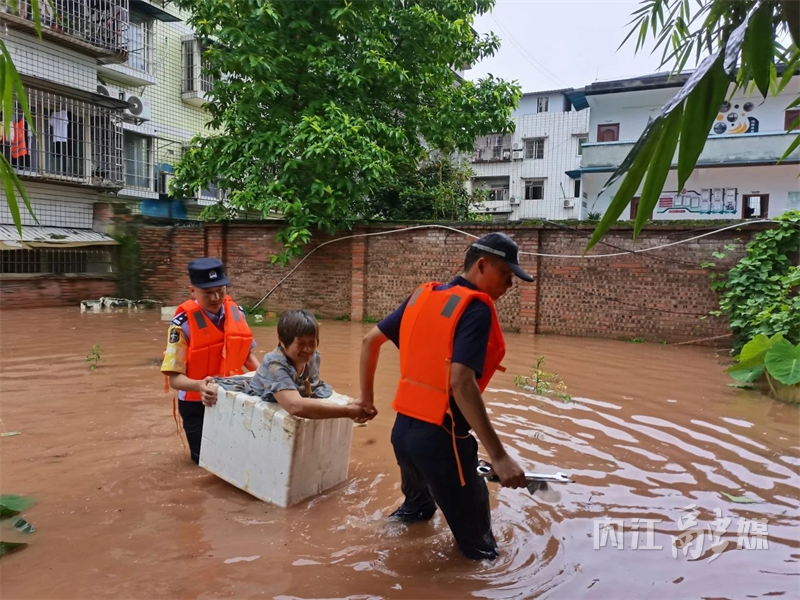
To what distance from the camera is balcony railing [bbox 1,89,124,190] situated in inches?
565

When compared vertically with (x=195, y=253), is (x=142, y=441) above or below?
below

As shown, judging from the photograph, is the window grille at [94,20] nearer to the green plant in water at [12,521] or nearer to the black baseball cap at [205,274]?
the black baseball cap at [205,274]

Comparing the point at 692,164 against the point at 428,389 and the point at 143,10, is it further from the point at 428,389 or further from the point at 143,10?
the point at 143,10

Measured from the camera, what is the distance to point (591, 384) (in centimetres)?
716

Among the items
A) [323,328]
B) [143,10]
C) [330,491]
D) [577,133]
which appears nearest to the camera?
[330,491]

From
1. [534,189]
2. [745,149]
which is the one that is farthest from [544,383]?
[534,189]

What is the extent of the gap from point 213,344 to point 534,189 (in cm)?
2378

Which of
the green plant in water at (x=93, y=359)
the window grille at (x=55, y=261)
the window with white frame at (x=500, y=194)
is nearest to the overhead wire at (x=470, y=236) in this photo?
the green plant in water at (x=93, y=359)

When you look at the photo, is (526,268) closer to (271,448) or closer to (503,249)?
(271,448)

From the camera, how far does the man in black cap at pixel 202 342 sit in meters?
3.65

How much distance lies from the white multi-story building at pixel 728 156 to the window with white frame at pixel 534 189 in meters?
5.74

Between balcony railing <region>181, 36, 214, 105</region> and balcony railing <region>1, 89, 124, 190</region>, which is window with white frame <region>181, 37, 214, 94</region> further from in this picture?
balcony railing <region>1, 89, 124, 190</region>

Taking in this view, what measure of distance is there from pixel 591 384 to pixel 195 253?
10.3 m

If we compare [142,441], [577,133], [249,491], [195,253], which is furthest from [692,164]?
[577,133]
